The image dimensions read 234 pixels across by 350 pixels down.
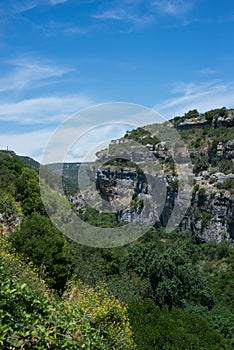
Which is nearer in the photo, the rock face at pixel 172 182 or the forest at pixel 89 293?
the forest at pixel 89 293

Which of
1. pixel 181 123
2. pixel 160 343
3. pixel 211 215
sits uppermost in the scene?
pixel 181 123

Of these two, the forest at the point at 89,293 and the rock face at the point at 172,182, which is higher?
the rock face at the point at 172,182

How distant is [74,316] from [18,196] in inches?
857

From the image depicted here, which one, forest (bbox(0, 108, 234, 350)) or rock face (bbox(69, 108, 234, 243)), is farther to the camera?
rock face (bbox(69, 108, 234, 243))

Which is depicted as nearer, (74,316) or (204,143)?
(74,316)

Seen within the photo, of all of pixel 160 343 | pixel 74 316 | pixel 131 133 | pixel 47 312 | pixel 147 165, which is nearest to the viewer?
pixel 47 312

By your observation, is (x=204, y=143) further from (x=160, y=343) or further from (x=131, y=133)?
(x=160, y=343)

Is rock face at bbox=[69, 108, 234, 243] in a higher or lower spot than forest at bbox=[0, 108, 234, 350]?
higher

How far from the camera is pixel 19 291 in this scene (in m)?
4.61

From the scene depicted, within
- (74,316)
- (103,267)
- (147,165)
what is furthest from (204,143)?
(74,316)

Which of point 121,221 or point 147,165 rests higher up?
point 147,165

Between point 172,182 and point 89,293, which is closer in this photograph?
point 89,293

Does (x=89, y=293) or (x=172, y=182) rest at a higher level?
(x=172, y=182)

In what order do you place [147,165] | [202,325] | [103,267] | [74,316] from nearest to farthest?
[74,316] < [202,325] < [103,267] < [147,165]
